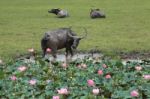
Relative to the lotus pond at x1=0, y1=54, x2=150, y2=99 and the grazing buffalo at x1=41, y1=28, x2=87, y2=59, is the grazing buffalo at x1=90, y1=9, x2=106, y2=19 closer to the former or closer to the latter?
the grazing buffalo at x1=41, y1=28, x2=87, y2=59

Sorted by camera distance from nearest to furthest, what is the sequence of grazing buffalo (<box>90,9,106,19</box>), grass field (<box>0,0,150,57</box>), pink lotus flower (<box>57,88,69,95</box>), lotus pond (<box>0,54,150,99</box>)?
1. pink lotus flower (<box>57,88,69,95</box>)
2. lotus pond (<box>0,54,150,99</box>)
3. grass field (<box>0,0,150,57</box>)
4. grazing buffalo (<box>90,9,106,19</box>)

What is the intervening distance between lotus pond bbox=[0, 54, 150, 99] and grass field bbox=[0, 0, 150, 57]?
767 cm

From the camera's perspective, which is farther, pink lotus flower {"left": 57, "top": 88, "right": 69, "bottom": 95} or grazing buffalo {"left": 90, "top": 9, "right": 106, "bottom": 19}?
grazing buffalo {"left": 90, "top": 9, "right": 106, "bottom": 19}

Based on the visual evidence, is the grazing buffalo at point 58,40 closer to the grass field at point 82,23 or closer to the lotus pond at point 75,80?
the grass field at point 82,23

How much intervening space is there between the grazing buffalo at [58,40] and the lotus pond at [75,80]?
188 inches

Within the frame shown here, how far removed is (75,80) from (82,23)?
1742cm

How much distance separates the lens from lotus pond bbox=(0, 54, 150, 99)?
687 centimetres

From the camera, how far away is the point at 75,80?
7.66m

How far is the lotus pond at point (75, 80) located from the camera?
22.5 ft

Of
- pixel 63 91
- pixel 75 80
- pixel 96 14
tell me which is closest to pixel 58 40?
pixel 75 80

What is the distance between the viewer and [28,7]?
3375 cm

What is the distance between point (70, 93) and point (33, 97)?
1.60 feet

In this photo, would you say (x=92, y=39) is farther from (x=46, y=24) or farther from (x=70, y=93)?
(x=70, y=93)

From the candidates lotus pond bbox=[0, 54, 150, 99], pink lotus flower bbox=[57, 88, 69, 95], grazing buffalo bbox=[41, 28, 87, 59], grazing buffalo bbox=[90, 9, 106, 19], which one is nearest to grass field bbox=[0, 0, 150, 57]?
grazing buffalo bbox=[90, 9, 106, 19]
